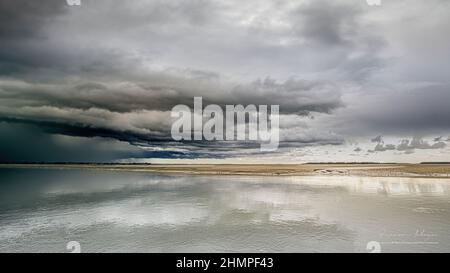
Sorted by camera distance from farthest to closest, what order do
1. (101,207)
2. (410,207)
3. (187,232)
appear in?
(101,207), (410,207), (187,232)

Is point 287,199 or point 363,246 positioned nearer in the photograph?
point 363,246

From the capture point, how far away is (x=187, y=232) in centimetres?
1491

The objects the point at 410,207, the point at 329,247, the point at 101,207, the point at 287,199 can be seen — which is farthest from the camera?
the point at 287,199

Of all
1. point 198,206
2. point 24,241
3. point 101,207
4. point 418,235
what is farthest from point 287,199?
point 24,241

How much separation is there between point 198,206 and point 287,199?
25.5 ft

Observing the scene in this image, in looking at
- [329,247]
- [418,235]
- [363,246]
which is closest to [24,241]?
[329,247]

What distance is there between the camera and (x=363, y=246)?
41.5ft
